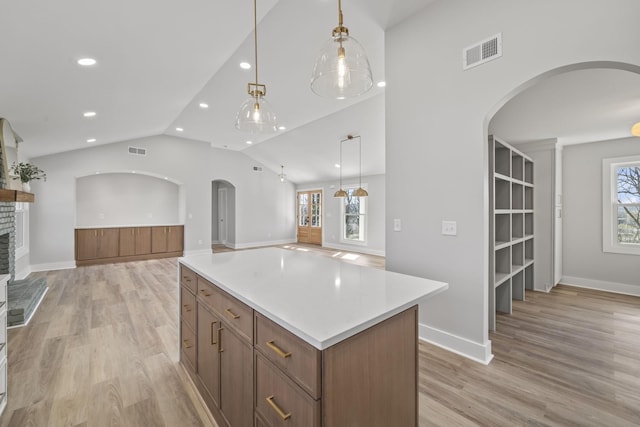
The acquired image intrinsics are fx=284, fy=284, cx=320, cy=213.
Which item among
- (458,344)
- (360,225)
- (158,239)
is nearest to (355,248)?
(360,225)

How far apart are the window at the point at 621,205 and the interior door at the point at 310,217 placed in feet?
23.7

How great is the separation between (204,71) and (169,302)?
3.21m

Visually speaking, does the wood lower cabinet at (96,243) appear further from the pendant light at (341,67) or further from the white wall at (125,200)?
the pendant light at (341,67)

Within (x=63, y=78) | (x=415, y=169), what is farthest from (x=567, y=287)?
(x=63, y=78)

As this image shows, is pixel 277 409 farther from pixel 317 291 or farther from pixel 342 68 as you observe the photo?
pixel 342 68

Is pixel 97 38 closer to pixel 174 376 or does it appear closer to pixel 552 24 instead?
pixel 174 376

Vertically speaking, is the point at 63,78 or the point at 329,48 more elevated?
the point at 63,78

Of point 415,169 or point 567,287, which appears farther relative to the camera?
point 567,287

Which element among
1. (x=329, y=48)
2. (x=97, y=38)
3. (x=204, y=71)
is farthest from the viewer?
(x=204, y=71)

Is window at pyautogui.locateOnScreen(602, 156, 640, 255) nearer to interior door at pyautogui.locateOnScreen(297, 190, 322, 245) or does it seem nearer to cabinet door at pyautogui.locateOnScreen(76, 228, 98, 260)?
interior door at pyautogui.locateOnScreen(297, 190, 322, 245)

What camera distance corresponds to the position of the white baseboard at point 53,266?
5.94m

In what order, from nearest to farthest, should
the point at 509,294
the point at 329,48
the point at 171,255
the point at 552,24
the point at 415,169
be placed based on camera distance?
the point at 329,48 < the point at 552,24 < the point at 415,169 < the point at 509,294 < the point at 171,255

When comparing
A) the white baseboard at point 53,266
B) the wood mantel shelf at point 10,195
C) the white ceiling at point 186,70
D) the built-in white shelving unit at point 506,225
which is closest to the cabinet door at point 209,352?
the white ceiling at point 186,70

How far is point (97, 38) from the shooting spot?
230 centimetres
